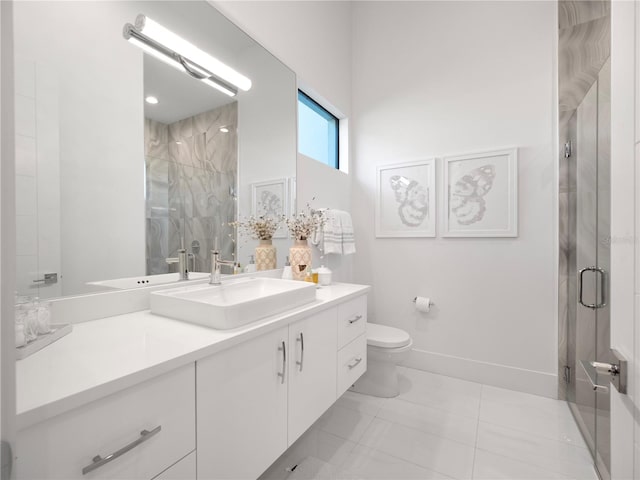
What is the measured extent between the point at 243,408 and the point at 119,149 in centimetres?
104

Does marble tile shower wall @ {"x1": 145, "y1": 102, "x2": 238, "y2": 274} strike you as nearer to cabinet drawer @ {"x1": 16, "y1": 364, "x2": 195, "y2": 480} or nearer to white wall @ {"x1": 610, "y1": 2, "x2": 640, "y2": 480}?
cabinet drawer @ {"x1": 16, "y1": 364, "x2": 195, "y2": 480}

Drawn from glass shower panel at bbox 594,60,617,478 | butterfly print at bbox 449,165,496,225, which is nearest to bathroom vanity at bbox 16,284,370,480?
glass shower panel at bbox 594,60,617,478

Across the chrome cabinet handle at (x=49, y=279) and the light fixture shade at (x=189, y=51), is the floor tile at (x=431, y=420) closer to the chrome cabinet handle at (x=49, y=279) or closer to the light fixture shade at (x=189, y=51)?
the chrome cabinet handle at (x=49, y=279)

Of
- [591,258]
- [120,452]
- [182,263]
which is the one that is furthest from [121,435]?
[591,258]

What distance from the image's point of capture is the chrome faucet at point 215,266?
4.69 feet

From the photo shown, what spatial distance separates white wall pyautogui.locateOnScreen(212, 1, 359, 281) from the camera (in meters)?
1.75

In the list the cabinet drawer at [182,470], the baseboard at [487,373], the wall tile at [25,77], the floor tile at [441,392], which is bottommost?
the floor tile at [441,392]

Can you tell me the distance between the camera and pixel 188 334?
89 cm

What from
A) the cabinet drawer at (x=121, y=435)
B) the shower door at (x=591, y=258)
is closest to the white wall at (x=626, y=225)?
the shower door at (x=591, y=258)

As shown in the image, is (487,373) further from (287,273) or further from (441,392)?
(287,273)

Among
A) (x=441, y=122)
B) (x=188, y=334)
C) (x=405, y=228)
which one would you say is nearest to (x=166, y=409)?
(x=188, y=334)

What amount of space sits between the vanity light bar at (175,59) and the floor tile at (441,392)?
7.40ft

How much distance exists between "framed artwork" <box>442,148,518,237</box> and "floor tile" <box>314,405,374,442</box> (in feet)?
4.82

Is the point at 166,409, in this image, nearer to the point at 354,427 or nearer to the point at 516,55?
the point at 354,427
